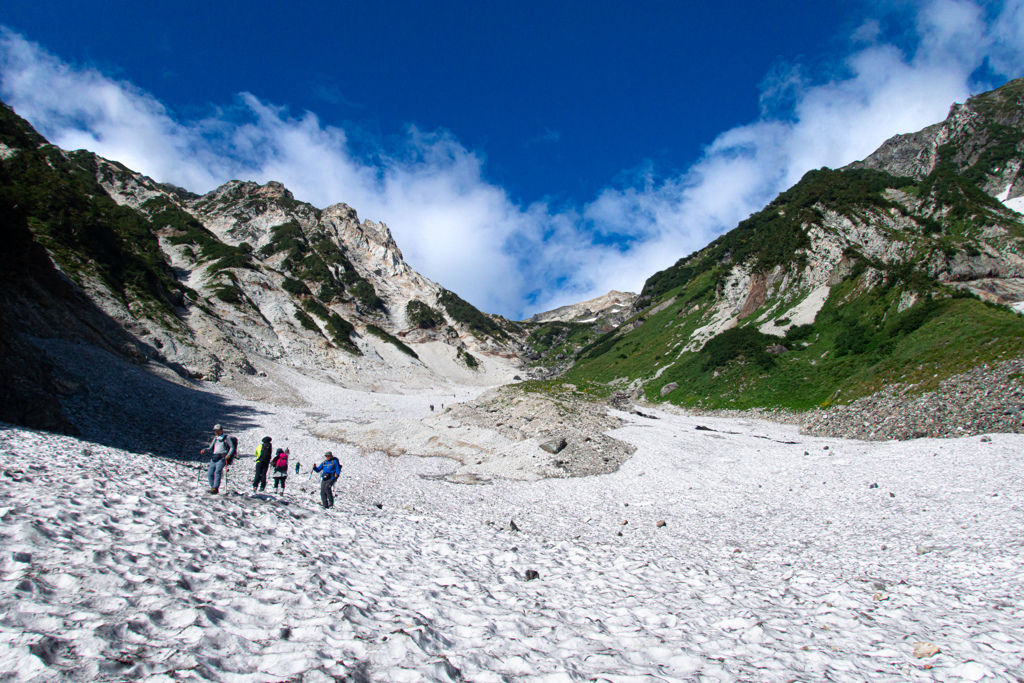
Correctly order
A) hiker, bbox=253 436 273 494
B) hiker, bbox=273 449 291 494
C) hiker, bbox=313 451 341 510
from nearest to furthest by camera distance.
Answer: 1. hiker, bbox=313 451 341 510
2. hiker, bbox=253 436 273 494
3. hiker, bbox=273 449 291 494

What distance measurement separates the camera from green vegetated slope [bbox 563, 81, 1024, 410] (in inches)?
1280

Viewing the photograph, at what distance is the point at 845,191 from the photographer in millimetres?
67938

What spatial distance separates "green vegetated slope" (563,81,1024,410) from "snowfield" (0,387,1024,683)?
Answer: 20493mm

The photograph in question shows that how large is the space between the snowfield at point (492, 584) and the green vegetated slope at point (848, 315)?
67.2 ft

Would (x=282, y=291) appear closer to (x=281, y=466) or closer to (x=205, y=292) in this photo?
(x=205, y=292)

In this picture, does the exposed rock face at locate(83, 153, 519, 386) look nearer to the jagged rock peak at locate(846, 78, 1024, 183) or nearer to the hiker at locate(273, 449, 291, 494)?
the hiker at locate(273, 449, 291, 494)

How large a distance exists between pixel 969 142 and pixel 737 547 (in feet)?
517

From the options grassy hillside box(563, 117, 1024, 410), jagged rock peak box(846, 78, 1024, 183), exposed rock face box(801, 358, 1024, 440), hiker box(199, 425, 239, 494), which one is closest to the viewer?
hiker box(199, 425, 239, 494)

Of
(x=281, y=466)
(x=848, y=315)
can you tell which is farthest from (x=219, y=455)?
(x=848, y=315)

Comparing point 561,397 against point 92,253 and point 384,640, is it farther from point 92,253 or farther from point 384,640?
point 92,253

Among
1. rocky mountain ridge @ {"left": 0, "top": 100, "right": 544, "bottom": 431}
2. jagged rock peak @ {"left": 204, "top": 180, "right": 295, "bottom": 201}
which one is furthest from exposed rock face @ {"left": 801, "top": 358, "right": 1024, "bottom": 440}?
jagged rock peak @ {"left": 204, "top": 180, "right": 295, "bottom": 201}

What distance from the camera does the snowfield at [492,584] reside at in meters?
4.64

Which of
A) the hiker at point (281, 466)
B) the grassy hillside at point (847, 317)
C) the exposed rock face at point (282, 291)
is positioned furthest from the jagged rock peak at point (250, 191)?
the hiker at point (281, 466)

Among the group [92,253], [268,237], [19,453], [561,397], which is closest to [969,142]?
[561,397]
